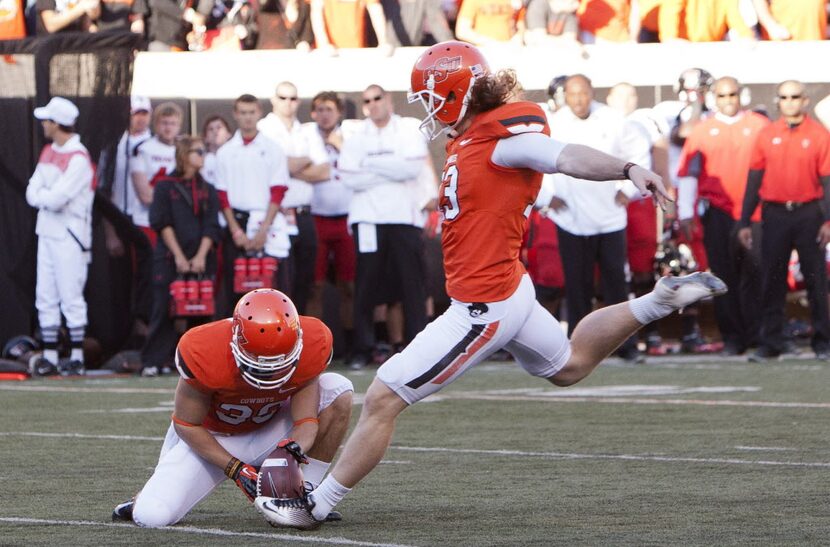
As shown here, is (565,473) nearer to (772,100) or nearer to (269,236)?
(269,236)

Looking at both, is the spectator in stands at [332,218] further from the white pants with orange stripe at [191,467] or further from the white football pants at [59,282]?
the white pants with orange stripe at [191,467]

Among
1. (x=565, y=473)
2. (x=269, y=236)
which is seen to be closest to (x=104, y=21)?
(x=269, y=236)

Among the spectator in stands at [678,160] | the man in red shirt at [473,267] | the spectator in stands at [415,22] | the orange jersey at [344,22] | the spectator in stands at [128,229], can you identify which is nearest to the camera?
the man in red shirt at [473,267]

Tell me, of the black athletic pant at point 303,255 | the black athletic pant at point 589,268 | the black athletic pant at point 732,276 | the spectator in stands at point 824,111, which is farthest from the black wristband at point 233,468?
the spectator in stands at point 824,111

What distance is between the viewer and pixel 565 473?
22.7 ft

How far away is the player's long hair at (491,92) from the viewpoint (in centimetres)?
580

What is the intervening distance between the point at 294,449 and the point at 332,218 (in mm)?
8049

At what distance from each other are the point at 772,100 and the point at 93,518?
9.55 m

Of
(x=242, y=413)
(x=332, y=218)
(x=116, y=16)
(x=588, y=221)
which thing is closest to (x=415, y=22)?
(x=116, y=16)

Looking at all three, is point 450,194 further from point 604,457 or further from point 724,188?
point 724,188

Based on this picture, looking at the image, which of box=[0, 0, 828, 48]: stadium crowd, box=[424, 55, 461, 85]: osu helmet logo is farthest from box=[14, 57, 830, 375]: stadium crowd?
box=[424, 55, 461, 85]: osu helmet logo

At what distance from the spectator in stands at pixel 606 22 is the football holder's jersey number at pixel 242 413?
10.2 metres

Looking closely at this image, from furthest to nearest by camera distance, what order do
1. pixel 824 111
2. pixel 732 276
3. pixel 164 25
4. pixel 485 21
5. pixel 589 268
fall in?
pixel 164 25 < pixel 485 21 < pixel 824 111 < pixel 732 276 < pixel 589 268

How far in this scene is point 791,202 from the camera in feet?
40.4
